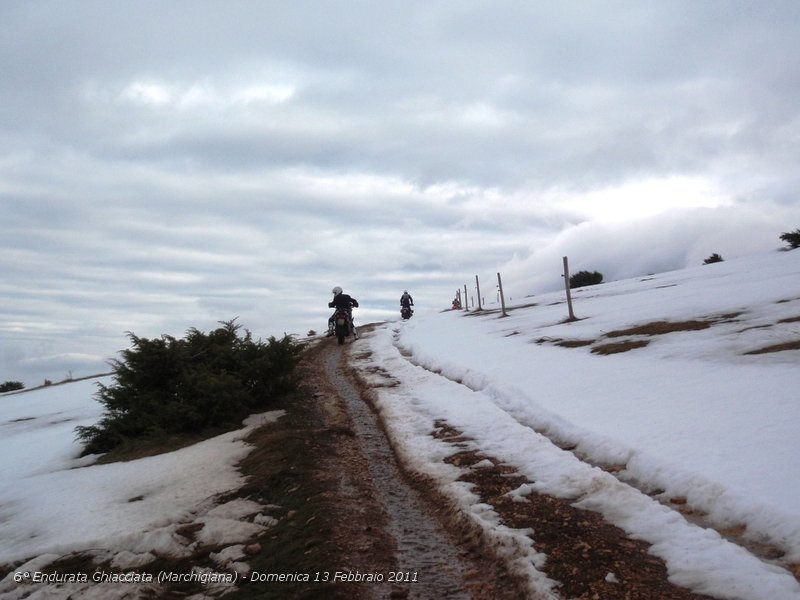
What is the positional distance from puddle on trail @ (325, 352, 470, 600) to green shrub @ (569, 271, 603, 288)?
5115cm

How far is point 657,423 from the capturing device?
311 inches

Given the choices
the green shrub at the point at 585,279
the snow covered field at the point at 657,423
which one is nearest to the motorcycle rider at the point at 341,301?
the snow covered field at the point at 657,423

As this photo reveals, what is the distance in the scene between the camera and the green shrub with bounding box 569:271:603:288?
189 ft

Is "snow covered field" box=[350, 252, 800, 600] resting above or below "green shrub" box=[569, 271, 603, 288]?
below

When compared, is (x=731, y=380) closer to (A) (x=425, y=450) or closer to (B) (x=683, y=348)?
(B) (x=683, y=348)

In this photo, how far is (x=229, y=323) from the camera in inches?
599

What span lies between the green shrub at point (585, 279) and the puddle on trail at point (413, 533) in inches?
2014

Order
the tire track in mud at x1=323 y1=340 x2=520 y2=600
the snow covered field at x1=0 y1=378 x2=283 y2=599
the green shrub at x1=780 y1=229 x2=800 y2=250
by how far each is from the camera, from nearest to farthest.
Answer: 1. the tire track in mud at x1=323 y1=340 x2=520 y2=600
2. the snow covered field at x1=0 y1=378 x2=283 y2=599
3. the green shrub at x1=780 y1=229 x2=800 y2=250

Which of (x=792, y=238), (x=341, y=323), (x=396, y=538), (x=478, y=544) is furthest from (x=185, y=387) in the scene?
(x=792, y=238)

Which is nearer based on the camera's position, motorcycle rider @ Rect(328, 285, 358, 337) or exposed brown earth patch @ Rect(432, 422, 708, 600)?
exposed brown earth patch @ Rect(432, 422, 708, 600)

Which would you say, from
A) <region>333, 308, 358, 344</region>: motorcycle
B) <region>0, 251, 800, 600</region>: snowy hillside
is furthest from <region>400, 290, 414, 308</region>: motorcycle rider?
<region>0, 251, 800, 600</region>: snowy hillside

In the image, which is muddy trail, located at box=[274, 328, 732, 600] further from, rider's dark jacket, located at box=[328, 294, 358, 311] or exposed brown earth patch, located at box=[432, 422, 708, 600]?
rider's dark jacket, located at box=[328, 294, 358, 311]

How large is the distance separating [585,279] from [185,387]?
51.6m

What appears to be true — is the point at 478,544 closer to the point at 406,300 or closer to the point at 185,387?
the point at 185,387
